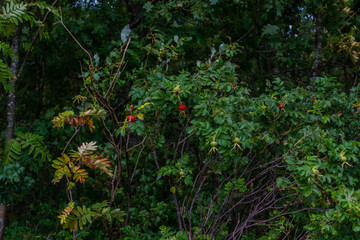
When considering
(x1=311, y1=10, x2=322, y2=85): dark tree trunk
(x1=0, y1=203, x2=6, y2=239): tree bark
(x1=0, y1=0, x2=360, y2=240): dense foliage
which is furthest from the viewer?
(x1=311, y1=10, x2=322, y2=85): dark tree trunk

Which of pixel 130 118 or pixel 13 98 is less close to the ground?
pixel 13 98

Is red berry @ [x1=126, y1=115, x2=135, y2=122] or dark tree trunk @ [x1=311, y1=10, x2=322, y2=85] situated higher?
dark tree trunk @ [x1=311, y1=10, x2=322, y2=85]

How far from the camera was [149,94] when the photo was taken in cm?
280

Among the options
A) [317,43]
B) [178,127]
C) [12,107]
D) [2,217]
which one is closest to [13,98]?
[12,107]

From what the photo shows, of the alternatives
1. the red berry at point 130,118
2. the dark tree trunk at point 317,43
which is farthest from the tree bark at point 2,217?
the dark tree trunk at point 317,43

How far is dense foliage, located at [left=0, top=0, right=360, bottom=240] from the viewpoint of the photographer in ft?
8.63


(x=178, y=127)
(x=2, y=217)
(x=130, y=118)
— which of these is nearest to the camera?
(x=130, y=118)

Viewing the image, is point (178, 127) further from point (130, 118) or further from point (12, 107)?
point (12, 107)

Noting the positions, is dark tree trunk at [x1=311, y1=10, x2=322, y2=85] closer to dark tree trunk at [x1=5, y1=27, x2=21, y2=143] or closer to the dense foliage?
the dense foliage

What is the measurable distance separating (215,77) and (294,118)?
76 centimetres

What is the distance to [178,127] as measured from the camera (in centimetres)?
423

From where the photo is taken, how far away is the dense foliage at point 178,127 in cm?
263

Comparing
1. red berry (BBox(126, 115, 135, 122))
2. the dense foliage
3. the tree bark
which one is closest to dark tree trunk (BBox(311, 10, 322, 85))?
the dense foliage

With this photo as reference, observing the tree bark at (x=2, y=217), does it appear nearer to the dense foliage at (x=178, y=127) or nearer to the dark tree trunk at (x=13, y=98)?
the dense foliage at (x=178, y=127)
